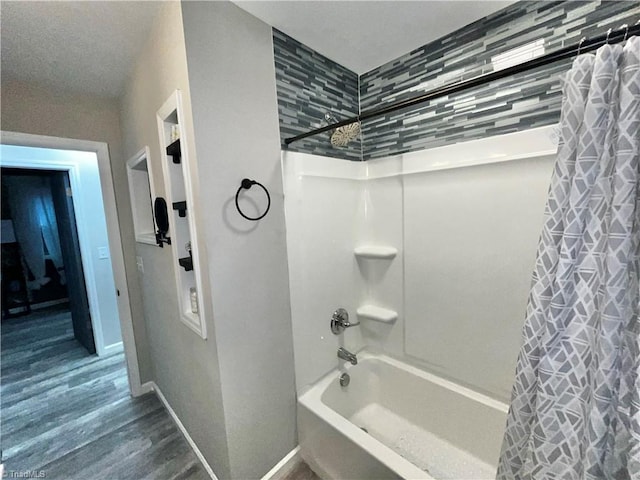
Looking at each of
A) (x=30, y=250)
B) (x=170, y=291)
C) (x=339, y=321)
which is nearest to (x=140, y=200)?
(x=170, y=291)

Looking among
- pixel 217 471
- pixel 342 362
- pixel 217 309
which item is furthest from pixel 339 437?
pixel 217 309

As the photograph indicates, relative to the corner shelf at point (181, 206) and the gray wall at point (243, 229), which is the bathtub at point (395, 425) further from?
the corner shelf at point (181, 206)

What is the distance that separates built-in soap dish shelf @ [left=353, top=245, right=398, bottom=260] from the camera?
70.5 inches

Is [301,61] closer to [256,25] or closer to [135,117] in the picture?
[256,25]

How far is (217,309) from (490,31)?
1.98 metres

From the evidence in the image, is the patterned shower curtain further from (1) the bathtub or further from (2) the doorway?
(2) the doorway

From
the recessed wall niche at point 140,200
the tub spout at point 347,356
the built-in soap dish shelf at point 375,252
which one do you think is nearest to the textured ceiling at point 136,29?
the recessed wall niche at point 140,200

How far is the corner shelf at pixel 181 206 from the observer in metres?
1.19

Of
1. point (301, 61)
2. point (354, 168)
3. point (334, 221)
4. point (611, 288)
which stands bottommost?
point (611, 288)

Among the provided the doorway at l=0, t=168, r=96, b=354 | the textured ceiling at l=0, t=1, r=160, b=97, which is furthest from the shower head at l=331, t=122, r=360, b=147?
the doorway at l=0, t=168, r=96, b=354

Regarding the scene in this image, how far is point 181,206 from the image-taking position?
1.30 meters

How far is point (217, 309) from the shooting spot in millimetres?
1207

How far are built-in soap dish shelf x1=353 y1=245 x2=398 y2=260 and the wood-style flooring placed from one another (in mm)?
1653

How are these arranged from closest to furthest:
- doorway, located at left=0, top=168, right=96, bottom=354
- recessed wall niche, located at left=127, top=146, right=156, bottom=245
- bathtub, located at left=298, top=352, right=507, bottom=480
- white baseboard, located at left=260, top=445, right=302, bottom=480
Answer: bathtub, located at left=298, top=352, right=507, bottom=480, white baseboard, located at left=260, top=445, right=302, bottom=480, recessed wall niche, located at left=127, top=146, right=156, bottom=245, doorway, located at left=0, top=168, right=96, bottom=354
